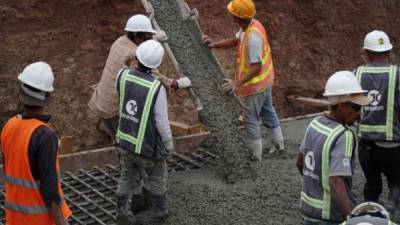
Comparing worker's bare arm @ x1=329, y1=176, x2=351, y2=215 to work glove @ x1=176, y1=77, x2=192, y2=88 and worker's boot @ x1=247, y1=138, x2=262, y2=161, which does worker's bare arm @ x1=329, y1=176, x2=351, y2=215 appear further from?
worker's boot @ x1=247, y1=138, x2=262, y2=161

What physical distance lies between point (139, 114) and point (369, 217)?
308 cm

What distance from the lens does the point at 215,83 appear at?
8.04 m

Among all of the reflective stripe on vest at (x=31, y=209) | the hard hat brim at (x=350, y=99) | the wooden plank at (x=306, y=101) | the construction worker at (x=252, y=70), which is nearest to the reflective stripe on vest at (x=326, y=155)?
the hard hat brim at (x=350, y=99)

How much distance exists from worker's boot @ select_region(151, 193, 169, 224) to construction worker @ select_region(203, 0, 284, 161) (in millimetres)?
1786

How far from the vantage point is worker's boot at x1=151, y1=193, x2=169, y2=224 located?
6340 millimetres

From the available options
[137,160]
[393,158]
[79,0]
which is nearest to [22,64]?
[79,0]

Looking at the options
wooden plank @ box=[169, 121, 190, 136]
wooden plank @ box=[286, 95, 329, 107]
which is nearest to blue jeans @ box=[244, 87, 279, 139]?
wooden plank @ box=[169, 121, 190, 136]

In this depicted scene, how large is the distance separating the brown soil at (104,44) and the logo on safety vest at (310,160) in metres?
5.88

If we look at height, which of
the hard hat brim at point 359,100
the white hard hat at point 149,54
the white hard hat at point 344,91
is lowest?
the hard hat brim at point 359,100

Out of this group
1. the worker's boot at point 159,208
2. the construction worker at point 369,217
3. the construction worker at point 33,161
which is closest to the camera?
the construction worker at point 369,217

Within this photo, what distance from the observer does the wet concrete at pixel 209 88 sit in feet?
24.7

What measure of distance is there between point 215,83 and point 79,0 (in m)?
3.29

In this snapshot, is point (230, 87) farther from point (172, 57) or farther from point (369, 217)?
point (369, 217)

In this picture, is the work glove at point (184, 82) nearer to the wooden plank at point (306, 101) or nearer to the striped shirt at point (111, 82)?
the striped shirt at point (111, 82)
